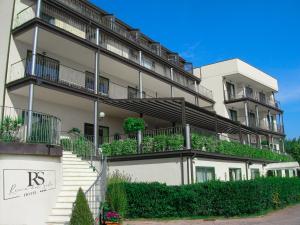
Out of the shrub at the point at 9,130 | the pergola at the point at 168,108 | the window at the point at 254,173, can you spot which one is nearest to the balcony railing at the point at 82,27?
the pergola at the point at 168,108

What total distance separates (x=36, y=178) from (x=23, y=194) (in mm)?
686

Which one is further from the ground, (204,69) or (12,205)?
(204,69)

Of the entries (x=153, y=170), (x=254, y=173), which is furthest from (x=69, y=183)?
(x=254, y=173)

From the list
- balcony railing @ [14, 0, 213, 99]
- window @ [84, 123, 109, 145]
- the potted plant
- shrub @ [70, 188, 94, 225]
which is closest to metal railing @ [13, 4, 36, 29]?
balcony railing @ [14, 0, 213, 99]

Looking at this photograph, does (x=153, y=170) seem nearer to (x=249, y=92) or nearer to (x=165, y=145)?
(x=165, y=145)

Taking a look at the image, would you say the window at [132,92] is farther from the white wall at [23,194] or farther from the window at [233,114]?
the white wall at [23,194]

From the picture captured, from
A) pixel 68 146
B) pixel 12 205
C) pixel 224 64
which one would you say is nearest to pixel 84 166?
pixel 68 146

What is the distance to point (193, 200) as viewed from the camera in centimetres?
1484

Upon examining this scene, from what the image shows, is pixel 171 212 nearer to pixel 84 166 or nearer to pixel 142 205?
pixel 142 205

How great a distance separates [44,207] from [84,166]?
4.40 meters

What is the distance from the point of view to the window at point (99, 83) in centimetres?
2473

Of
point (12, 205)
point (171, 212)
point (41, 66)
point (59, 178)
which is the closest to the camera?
point (12, 205)

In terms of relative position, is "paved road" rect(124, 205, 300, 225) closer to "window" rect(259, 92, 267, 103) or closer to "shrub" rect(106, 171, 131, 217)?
"shrub" rect(106, 171, 131, 217)

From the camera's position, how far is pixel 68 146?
18.1 meters
